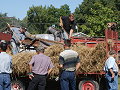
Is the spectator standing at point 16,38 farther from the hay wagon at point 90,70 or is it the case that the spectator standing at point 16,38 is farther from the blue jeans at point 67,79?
the blue jeans at point 67,79

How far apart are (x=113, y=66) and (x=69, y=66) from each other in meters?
Result: 1.49

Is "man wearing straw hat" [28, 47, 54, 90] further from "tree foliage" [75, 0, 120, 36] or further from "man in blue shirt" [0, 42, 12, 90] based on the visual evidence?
"tree foliage" [75, 0, 120, 36]

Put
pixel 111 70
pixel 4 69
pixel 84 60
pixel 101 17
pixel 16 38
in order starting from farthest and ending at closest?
1. pixel 101 17
2. pixel 16 38
3. pixel 84 60
4. pixel 111 70
5. pixel 4 69

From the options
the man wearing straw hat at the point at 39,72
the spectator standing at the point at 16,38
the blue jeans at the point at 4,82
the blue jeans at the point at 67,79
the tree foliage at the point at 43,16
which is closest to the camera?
the blue jeans at the point at 4,82

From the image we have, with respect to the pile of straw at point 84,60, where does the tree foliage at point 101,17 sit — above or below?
above

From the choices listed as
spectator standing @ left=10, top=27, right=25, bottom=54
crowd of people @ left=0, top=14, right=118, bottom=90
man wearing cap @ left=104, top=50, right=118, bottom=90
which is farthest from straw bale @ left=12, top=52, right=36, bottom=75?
man wearing cap @ left=104, top=50, right=118, bottom=90

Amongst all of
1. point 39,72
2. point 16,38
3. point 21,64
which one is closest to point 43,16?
point 16,38

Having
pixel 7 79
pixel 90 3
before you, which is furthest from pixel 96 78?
pixel 90 3

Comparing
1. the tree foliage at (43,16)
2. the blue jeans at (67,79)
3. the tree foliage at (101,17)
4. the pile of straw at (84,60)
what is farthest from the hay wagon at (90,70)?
the tree foliage at (43,16)

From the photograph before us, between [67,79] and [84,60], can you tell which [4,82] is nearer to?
[67,79]

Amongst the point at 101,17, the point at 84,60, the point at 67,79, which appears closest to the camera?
the point at 67,79

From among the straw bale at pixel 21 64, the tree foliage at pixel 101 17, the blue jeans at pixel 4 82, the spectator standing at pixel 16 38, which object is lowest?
the blue jeans at pixel 4 82

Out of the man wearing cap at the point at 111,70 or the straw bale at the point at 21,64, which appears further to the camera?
the straw bale at the point at 21,64

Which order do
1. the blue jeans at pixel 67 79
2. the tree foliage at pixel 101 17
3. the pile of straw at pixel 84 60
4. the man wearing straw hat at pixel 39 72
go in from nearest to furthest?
the blue jeans at pixel 67 79, the man wearing straw hat at pixel 39 72, the pile of straw at pixel 84 60, the tree foliage at pixel 101 17
